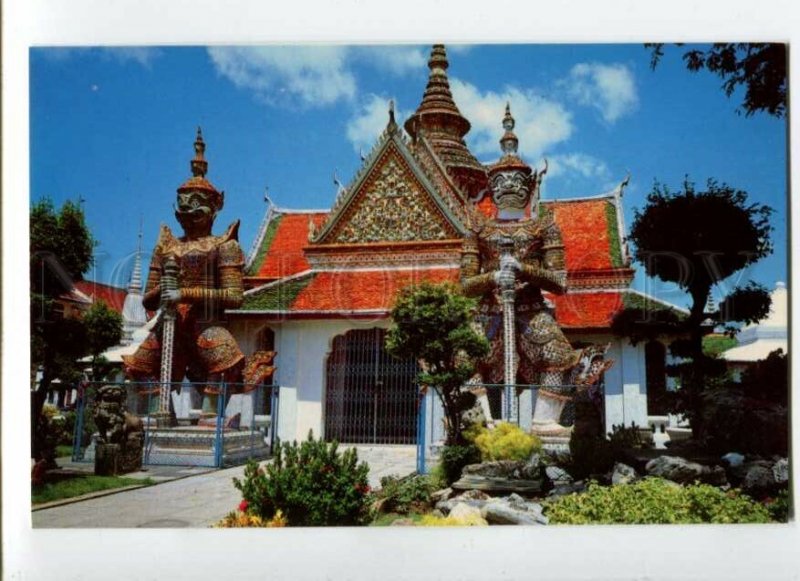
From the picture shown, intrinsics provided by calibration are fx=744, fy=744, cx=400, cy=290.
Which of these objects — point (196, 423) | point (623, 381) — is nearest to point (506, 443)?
point (623, 381)

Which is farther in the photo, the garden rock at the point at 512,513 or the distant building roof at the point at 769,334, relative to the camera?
the distant building roof at the point at 769,334

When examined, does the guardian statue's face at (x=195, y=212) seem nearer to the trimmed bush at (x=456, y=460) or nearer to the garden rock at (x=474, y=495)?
the trimmed bush at (x=456, y=460)

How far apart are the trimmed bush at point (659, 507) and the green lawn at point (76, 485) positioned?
13.4 feet

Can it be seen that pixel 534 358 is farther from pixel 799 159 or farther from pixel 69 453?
pixel 69 453

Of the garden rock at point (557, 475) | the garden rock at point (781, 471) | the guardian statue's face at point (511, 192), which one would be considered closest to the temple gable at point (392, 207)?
the guardian statue's face at point (511, 192)

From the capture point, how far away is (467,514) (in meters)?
6.51

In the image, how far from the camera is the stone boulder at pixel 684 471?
6691mm

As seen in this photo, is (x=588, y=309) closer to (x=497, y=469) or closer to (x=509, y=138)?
(x=509, y=138)

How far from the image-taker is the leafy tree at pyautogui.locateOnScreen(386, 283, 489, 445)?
7266 mm

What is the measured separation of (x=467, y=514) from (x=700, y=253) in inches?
139

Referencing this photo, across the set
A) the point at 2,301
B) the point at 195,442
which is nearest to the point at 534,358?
the point at 195,442

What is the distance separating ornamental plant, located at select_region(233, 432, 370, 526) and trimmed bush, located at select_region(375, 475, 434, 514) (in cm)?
65

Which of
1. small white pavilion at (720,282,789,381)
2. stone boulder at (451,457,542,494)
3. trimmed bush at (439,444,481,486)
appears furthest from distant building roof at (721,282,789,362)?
trimmed bush at (439,444,481,486)
